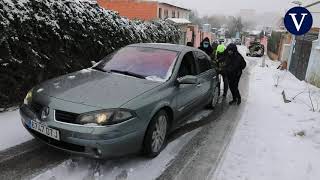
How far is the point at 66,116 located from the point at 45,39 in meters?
3.66

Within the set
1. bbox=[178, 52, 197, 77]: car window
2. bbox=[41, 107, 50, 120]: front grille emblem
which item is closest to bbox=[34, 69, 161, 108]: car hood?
bbox=[41, 107, 50, 120]: front grille emblem

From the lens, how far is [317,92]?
11133 mm

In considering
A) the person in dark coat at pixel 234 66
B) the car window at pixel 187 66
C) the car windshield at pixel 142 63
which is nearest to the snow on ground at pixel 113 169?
the car windshield at pixel 142 63

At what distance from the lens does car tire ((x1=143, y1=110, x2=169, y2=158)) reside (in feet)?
14.6

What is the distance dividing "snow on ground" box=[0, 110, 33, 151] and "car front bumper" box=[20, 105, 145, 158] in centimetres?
95

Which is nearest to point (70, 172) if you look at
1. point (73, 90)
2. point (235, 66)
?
point (73, 90)

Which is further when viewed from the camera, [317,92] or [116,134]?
[317,92]

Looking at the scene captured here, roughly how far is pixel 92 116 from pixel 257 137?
342cm

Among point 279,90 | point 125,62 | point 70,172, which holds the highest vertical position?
point 125,62

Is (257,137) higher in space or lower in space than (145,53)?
lower

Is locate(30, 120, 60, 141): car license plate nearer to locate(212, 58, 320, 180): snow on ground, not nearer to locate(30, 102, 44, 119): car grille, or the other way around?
locate(30, 102, 44, 119): car grille

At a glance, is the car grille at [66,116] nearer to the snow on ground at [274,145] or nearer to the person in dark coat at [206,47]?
the snow on ground at [274,145]

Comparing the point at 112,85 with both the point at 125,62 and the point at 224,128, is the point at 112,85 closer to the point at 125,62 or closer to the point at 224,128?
the point at 125,62

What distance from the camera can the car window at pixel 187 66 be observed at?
5.52 metres
